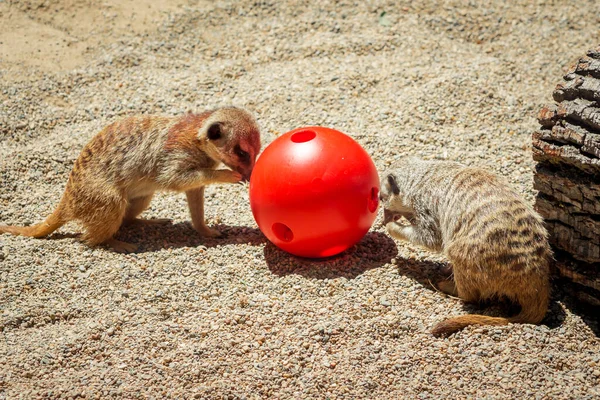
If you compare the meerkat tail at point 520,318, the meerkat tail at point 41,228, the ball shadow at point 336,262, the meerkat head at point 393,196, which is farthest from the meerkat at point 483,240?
the meerkat tail at point 41,228

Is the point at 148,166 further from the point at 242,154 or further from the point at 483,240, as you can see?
the point at 483,240

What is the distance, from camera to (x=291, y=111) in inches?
264

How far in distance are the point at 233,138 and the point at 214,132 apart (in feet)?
0.51

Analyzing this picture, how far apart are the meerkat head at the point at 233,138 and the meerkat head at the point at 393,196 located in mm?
1080

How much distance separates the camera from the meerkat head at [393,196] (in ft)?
16.2

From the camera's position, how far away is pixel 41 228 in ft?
17.4

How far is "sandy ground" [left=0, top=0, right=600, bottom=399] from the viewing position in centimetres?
390

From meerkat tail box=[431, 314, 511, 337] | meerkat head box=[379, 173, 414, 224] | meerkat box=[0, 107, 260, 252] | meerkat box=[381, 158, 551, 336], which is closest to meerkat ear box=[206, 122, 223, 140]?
meerkat box=[0, 107, 260, 252]

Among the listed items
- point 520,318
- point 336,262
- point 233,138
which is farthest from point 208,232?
point 520,318

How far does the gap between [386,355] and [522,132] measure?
3168mm

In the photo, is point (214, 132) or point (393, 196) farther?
point (214, 132)

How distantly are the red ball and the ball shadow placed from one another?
0.16m

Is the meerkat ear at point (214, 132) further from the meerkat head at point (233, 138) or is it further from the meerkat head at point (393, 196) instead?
the meerkat head at point (393, 196)

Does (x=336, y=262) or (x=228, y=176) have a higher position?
(x=228, y=176)
